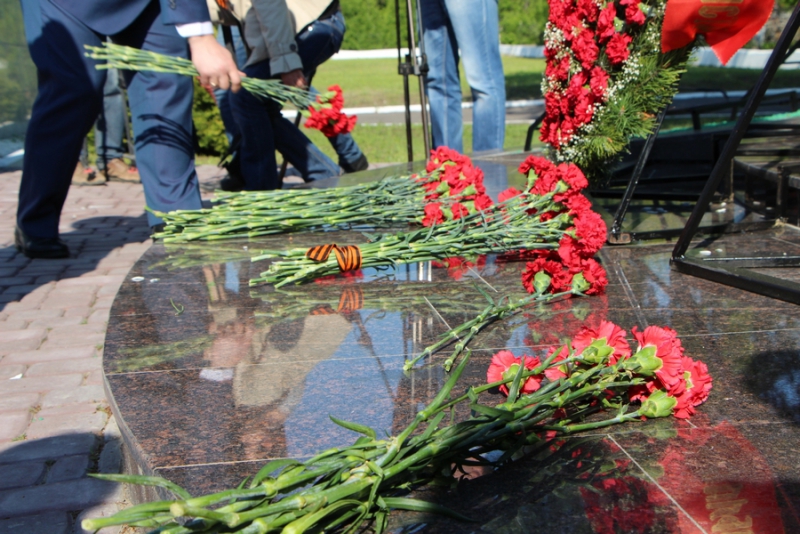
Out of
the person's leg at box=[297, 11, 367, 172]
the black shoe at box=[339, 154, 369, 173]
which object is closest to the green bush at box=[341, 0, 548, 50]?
the black shoe at box=[339, 154, 369, 173]

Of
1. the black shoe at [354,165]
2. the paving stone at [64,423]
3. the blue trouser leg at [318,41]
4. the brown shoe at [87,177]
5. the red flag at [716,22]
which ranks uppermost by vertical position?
the red flag at [716,22]

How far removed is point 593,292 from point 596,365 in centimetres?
87

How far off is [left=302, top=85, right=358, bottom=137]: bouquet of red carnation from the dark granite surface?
1.11m

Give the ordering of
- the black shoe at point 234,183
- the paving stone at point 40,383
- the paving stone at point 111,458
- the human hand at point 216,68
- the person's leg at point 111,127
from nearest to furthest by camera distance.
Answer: the paving stone at point 111,458 < the paving stone at point 40,383 < the human hand at point 216,68 < the black shoe at point 234,183 < the person's leg at point 111,127

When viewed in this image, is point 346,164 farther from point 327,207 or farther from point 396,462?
point 396,462

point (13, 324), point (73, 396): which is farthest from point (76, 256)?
point (73, 396)

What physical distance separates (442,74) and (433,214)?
2.58 m

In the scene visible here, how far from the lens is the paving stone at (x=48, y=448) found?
2195 millimetres

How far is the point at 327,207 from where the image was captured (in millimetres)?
3297

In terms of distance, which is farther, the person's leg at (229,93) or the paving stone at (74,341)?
the person's leg at (229,93)

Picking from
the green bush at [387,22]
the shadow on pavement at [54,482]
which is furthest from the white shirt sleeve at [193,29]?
the green bush at [387,22]

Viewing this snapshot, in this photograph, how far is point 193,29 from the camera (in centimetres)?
334

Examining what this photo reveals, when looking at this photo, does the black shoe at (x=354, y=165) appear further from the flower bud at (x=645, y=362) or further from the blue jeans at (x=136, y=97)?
the flower bud at (x=645, y=362)

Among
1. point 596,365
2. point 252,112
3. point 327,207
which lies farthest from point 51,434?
point 252,112
